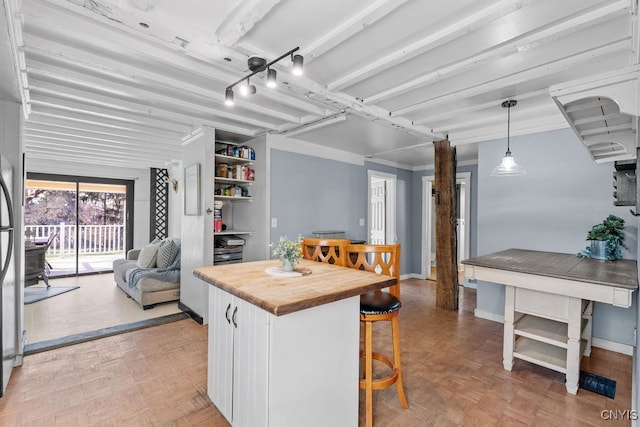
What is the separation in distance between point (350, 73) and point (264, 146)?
1.84 meters

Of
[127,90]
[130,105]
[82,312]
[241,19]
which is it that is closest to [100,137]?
[130,105]

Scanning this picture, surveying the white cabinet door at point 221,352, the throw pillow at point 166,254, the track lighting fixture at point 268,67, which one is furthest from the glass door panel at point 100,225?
the track lighting fixture at point 268,67

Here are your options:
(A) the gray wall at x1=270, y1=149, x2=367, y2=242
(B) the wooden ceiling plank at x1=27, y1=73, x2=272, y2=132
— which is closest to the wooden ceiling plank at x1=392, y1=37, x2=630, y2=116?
(A) the gray wall at x1=270, y1=149, x2=367, y2=242

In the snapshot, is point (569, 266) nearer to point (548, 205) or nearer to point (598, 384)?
point (598, 384)

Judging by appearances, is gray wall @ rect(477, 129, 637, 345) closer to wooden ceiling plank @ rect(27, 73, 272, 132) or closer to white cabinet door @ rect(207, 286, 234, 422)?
wooden ceiling plank @ rect(27, 73, 272, 132)

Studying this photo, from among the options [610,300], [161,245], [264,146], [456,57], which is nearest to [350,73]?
[456,57]

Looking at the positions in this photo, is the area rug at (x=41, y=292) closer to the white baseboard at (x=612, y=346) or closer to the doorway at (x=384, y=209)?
the doorway at (x=384, y=209)

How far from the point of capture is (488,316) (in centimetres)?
362

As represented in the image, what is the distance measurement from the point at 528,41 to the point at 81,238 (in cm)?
767

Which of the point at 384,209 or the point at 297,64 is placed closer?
the point at 297,64

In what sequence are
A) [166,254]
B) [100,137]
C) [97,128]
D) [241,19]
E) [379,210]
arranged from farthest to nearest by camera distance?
[379,210] → [166,254] → [100,137] → [97,128] → [241,19]

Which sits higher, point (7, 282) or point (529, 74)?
point (529, 74)

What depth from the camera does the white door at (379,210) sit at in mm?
5656

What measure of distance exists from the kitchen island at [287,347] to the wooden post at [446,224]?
8.04 ft
